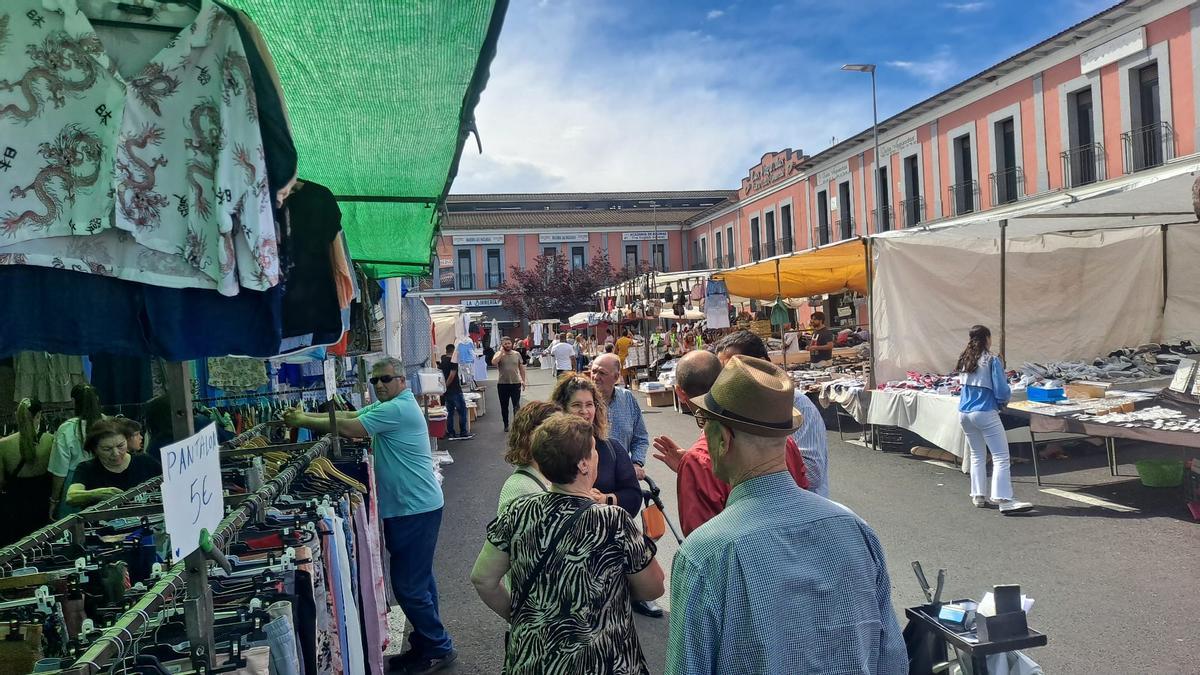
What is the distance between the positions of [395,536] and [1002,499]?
5.56 metres

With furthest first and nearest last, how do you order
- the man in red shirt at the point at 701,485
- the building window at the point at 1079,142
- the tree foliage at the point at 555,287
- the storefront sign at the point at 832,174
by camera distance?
1. the tree foliage at the point at 555,287
2. the storefront sign at the point at 832,174
3. the building window at the point at 1079,142
4. the man in red shirt at the point at 701,485

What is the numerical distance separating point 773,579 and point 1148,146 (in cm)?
2121

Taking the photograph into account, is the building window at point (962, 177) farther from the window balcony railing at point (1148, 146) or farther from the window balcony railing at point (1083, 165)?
the window balcony railing at point (1148, 146)

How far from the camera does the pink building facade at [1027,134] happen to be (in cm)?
1703

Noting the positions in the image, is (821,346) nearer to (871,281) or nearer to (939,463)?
(871,281)

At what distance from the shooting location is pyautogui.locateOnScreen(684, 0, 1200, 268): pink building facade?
55.9 feet

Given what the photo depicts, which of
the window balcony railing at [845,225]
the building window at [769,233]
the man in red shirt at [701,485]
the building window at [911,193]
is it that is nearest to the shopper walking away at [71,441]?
Result: the man in red shirt at [701,485]

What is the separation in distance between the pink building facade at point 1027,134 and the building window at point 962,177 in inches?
1.3

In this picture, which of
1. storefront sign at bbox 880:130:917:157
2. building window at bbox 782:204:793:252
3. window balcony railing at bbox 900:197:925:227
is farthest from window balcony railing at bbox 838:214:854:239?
building window at bbox 782:204:793:252

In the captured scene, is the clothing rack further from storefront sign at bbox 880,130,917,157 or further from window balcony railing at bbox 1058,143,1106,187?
storefront sign at bbox 880,130,917,157

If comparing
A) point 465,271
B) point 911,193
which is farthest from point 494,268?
point 911,193

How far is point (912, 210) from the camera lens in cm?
2738

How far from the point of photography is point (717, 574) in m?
1.78

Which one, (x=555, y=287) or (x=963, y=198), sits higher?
(x=963, y=198)
